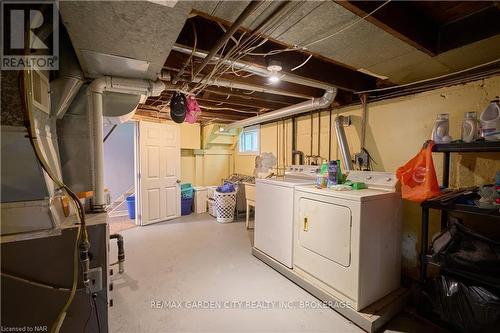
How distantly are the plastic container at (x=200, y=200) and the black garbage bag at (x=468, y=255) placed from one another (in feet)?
13.7

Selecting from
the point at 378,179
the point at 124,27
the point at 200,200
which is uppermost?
the point at 124,27

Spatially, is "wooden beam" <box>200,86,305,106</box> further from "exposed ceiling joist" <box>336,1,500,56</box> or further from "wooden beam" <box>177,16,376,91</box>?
"exposed ceiling joist" <box>336,1,500,56</box>

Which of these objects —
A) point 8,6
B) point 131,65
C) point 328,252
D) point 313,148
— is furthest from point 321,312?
point 8,6

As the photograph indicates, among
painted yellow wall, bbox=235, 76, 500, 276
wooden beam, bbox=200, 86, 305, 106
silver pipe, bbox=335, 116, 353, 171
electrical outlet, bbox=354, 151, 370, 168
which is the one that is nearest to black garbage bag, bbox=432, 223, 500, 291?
painted yellow wall, bbox=235, 76, 500, 276

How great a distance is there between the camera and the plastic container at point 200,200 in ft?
16.4

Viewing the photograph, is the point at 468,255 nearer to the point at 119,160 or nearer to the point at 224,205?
the point at 224,205

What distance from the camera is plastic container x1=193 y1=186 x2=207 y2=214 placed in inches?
197

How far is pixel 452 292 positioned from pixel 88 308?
2402mm

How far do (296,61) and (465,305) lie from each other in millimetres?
2222

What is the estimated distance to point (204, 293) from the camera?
84.2 inches

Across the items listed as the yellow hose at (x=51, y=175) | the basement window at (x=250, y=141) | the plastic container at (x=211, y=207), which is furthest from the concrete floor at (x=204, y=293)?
the basement window at (x=250, y=141)

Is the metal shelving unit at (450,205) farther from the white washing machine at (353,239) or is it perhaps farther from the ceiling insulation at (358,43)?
the ceiling insulation at (358,43)

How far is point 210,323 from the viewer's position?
5.82 ft

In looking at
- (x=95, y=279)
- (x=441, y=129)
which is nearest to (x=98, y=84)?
(x=95, y=279)
